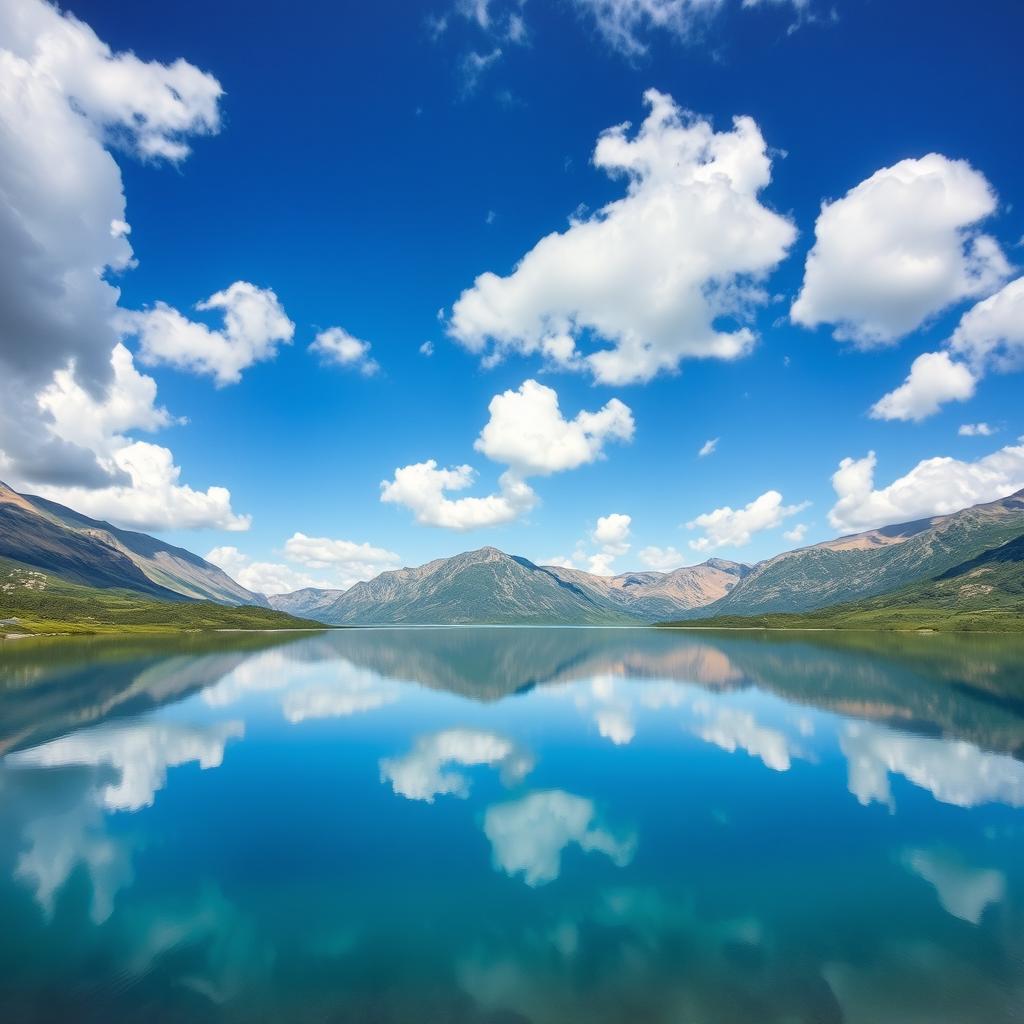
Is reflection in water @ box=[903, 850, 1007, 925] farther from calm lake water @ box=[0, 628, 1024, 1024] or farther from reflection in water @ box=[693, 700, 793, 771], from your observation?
reflection in water @ box=[693, 700, 793, 771]

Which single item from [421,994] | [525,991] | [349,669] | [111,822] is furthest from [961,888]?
[349,669]

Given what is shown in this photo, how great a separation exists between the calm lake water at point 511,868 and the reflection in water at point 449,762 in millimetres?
332

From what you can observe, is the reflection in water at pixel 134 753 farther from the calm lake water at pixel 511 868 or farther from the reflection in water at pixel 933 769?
the reflection in water at pixel 933 769

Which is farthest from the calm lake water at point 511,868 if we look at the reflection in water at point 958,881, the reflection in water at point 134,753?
the reflection in water at point 134,753

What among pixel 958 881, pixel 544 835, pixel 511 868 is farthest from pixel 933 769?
pixel 511 868

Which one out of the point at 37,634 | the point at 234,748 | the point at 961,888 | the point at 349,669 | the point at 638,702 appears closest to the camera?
the point at 961,888

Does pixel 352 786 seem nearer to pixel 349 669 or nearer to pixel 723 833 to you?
pixel 723 833

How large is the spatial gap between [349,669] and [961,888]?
10646 cm

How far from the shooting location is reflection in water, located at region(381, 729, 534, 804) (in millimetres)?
36156

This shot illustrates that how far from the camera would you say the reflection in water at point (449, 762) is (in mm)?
36156

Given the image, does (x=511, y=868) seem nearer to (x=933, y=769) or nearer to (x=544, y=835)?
(x=544, y=835)

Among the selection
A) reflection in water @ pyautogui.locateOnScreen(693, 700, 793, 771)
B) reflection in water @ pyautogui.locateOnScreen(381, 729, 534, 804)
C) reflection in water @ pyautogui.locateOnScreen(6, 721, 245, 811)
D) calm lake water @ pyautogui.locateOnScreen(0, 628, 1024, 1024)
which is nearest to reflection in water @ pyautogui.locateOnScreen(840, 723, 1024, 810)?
calm lake water @ pyautogui.locateOnScreen(0, 628, 1024, 1024)

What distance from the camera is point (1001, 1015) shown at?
47.5 feet

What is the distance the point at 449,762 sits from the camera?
4253 centimetres
